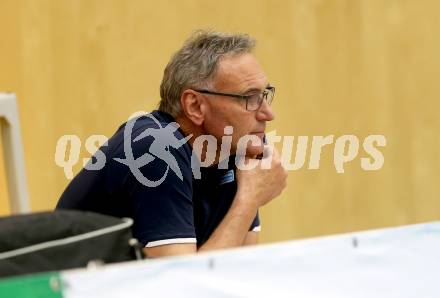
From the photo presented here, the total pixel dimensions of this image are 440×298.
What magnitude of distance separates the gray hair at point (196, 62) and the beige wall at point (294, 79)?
3.67 ft

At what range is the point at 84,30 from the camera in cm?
359

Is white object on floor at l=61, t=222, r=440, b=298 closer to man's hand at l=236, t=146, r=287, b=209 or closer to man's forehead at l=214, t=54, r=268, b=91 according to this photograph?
man's hand at l=236, t=146, r=287, b=209

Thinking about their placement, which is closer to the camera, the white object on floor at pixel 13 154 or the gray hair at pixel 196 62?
the white object on floor at pixel 13 154

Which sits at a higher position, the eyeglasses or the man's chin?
the eyeglasses

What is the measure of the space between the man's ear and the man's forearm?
0.25m

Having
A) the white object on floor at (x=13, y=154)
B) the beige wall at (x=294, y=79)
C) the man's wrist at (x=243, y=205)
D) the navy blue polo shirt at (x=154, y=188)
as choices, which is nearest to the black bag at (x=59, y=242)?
the white object on floor at (x=13, y=154)

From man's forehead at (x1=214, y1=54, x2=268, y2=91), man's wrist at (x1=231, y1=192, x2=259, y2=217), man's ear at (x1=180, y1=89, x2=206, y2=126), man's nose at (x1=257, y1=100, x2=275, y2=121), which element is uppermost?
man's forehead at (x1=214, y1=54, x2=268, y2=91)

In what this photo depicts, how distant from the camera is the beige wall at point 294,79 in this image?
3539 millimetres

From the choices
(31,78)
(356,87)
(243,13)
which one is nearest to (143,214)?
(31,78)

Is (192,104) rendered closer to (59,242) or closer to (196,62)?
(196,62)

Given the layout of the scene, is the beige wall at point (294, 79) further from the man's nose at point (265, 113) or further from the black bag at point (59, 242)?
the black bag at point (59, 242)

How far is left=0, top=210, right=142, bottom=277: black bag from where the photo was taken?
5.16 feet

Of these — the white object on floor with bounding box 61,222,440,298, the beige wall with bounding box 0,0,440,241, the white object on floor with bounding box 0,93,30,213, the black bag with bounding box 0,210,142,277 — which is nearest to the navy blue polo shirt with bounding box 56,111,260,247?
the white object on floor with bounding box 0,93,30,213

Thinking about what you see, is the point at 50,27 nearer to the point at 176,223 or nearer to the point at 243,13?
the point at 243,13
